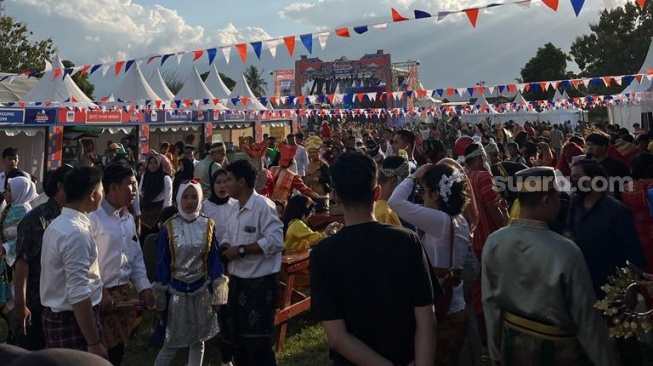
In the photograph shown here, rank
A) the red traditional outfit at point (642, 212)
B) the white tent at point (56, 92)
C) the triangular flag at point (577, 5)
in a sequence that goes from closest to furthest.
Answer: the red traditional outfit at point (642, 212) < the triangular flag at point (577, 5) < the white tent at point (56, 92)

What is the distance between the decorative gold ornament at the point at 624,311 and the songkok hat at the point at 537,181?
596 millimetres

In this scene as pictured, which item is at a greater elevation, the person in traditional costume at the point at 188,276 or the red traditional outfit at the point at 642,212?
the red traditional outfit at the point at 642,212

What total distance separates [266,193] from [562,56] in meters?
45.4

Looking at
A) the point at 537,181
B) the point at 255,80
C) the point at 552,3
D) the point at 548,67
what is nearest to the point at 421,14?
the point at 552,3

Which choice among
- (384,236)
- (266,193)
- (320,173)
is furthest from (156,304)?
(320,173)

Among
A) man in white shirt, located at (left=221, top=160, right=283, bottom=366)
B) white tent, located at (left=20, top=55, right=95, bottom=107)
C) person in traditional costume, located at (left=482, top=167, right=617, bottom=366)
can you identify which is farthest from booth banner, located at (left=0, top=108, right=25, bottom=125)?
person in traditional costume, located at (left=482, top=167, right=617, bottom=366)

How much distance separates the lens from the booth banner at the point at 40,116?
13062 millimetres

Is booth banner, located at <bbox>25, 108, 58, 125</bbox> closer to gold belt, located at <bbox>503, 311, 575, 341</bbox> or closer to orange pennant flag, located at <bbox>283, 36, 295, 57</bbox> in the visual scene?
orange pennant flag, located at <bbox>283, 36, 295, 57</bbox>

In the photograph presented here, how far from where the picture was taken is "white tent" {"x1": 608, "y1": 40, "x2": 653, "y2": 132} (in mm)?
16627

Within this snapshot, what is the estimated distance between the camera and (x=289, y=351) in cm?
512

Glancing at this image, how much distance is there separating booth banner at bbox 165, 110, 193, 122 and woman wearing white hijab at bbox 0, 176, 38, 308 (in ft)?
42.0

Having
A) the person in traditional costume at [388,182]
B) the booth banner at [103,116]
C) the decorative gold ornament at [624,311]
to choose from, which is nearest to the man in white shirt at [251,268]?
the person in traditional costume at [388,182]

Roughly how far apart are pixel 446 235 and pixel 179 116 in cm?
1567

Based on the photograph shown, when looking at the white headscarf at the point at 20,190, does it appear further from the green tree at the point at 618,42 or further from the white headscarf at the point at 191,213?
the green tree at the point at 618,42
